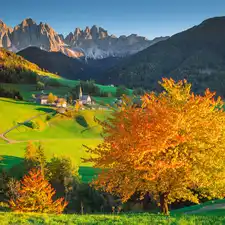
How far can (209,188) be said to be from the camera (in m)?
27.9

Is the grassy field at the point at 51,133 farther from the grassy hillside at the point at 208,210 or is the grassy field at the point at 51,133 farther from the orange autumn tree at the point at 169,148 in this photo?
the orange autumn tree at the point at 169,148

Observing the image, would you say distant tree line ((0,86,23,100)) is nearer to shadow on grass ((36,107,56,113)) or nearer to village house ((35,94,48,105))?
village house ((35,94,48,105))

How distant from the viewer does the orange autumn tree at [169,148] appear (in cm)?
2452

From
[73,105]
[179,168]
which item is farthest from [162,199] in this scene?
[73,105]

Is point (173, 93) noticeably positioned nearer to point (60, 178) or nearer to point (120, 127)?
point (120, 127)

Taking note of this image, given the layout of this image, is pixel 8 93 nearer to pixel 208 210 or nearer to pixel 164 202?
pixel 164 202

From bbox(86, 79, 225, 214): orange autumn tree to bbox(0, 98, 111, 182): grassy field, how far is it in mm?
68947

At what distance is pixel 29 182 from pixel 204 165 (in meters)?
31.6

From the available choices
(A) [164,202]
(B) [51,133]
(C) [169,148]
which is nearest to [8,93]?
(B) [51,133]

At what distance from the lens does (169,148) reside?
25719 mm

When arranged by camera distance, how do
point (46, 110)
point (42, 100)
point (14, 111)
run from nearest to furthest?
1. point (14, 111)
2. point (46, 110)
3. point (42, 100)

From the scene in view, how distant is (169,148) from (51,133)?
116214 millimetres

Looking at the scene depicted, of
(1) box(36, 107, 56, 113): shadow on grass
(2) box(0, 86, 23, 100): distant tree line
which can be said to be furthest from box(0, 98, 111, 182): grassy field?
(2) box(0, 86, 23, 100): distant tree line

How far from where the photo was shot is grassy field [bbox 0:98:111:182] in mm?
109000
